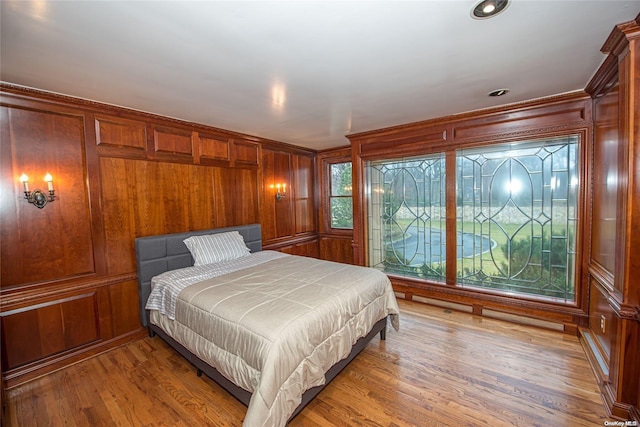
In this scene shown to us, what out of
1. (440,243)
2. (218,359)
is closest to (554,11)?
(440,243)

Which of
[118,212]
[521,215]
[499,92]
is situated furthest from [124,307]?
[521,215]

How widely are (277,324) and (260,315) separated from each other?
0.18 meters

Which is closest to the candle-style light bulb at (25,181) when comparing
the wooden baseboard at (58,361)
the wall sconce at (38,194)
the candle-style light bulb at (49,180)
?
the wall sconce at (38,194)

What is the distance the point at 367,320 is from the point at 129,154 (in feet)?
10.5

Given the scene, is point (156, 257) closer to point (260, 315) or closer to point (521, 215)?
point (260, 315)

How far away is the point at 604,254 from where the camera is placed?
2414 mm

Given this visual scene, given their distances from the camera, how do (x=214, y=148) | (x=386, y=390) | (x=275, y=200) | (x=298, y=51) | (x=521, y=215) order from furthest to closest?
(x=275, y=200) < (x=214, y=148) < (x=521, y=215) < (x=386, y=390) < (x=298, y=51)

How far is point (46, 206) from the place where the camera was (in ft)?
8.32

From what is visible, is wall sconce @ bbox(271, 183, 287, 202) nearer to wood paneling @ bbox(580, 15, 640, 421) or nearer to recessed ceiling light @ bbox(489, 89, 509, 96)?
recessed ceiling light @ bbox(489, 89, 509, 96)

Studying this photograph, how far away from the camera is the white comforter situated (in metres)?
1.71

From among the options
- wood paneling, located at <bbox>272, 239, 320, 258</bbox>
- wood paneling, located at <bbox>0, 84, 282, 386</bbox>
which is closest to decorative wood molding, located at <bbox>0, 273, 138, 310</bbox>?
wood paneling, located at <bbox>0, 84, 282, 386</bbox>

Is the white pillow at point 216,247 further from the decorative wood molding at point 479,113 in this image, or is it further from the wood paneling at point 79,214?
the decorative wood molding at point 479,113

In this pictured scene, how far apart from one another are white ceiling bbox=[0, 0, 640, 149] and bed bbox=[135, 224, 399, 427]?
1.76 metres

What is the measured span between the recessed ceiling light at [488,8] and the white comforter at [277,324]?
218cm
